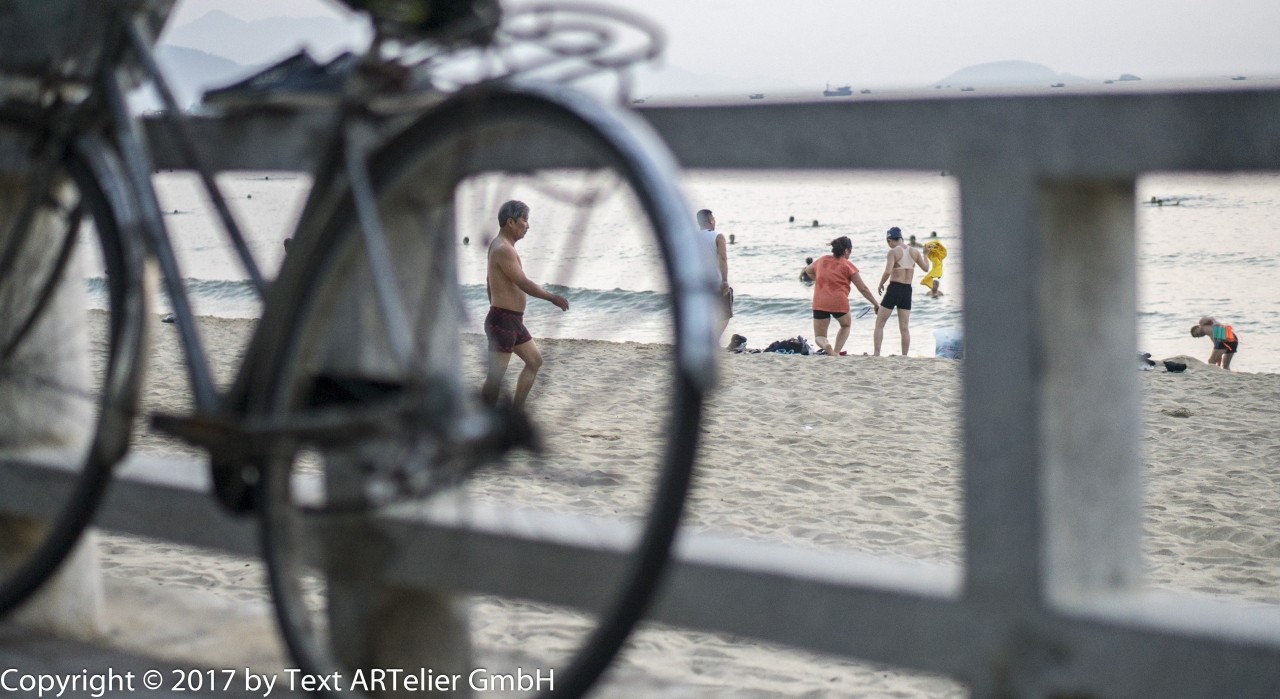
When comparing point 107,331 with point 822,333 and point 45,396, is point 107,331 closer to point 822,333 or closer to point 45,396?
point 45,396

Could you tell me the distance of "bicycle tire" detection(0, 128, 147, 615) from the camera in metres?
2.05

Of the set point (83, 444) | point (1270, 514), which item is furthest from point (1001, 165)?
point (1270, 514)

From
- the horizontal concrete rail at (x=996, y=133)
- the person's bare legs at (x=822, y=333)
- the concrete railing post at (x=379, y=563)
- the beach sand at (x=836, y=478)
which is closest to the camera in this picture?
the horizontal concrete rail at (x=996, y=133)

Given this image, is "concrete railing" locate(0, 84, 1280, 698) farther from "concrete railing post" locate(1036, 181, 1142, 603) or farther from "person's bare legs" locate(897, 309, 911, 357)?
"person's bare legs" locate(897, 309, 911, 357)

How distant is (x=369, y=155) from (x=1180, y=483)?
7391 millimetres

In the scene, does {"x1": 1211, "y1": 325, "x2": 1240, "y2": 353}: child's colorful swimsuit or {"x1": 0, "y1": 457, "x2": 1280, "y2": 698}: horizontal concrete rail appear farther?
{"x1": 1211, "y1": 325, "x2": 1240, "y2": 353}: child's colorful swimsuit

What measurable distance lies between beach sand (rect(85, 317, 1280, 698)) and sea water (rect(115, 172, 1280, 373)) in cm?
16

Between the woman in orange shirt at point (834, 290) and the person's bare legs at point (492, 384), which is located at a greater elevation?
the woman in orange shirt at point (834, 290)

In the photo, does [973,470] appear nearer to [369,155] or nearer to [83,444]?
[369,155]

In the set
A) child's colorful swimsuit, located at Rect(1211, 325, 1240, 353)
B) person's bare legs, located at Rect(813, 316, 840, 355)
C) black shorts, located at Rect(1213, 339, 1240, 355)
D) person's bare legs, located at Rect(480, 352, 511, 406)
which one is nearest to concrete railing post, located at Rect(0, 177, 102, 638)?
person's bare legs, located at Rect(480, 352, 511, 406)

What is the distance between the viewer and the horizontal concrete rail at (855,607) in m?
1.56

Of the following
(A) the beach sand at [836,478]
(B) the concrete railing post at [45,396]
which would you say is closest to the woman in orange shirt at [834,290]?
(A) the beach sand at [836,478]

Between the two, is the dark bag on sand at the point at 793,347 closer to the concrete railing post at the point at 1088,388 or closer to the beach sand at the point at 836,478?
the beach sand at the point at 836,478

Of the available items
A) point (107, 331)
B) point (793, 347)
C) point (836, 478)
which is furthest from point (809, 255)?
point (107, 331)
